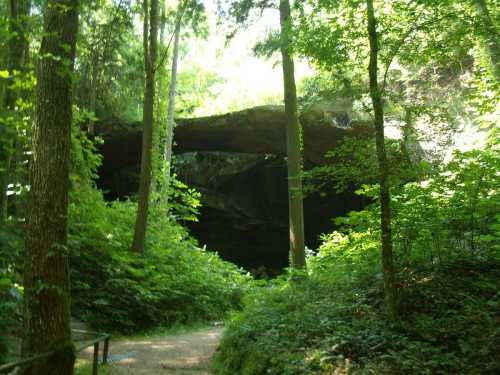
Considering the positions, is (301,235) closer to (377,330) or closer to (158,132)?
(377,330)

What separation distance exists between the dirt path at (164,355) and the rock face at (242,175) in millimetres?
9110

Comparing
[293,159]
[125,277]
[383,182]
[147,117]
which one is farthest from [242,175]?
[383,182]

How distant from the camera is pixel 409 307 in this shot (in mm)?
4840

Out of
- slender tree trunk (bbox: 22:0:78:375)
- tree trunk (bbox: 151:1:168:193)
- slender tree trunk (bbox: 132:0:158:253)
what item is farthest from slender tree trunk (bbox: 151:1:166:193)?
slender tree trunk (bbox: 22:0:78:375)

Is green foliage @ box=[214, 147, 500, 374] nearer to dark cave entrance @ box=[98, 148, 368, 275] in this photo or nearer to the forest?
→ the forest

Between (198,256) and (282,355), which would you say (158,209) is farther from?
(282,355)

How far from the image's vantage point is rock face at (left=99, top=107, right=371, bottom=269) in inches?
638

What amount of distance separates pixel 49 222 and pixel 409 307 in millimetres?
3821

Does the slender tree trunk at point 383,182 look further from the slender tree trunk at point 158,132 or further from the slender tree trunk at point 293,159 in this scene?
the slender tree trunk at point 158,132

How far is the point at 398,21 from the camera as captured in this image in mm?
5195

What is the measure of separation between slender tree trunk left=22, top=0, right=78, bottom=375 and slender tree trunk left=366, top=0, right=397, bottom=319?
3.17 m

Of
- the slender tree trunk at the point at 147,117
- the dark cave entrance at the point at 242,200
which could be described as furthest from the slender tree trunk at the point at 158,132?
the dark cave entrance at the point at 242,200

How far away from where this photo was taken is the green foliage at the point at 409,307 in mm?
3951

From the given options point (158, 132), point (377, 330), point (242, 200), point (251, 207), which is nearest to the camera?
point (377, 330)
